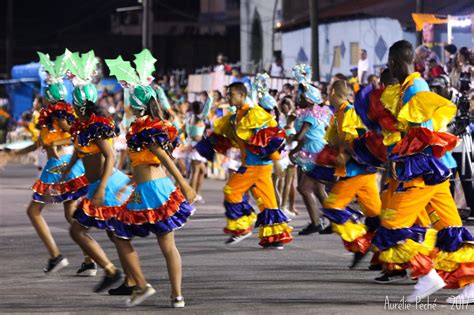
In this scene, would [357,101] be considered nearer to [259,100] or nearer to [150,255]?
[150,255]

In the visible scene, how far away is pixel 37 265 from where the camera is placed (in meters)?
12.7

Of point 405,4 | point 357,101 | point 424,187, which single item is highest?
point 405,4

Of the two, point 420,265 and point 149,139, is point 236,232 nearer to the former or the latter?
point 149,139

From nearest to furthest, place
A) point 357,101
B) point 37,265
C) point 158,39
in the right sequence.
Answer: point 357,101 → point 37,265 → point 158,39

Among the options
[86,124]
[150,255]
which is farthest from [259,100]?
[86,124]

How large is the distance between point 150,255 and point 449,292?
4.11 meters

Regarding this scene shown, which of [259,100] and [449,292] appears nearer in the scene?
[449,292]

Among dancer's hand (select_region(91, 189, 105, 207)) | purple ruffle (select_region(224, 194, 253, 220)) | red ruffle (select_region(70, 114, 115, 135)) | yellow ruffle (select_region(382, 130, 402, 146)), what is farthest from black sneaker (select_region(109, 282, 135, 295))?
purple ruffle (select_region(224, 194, 253, 220))

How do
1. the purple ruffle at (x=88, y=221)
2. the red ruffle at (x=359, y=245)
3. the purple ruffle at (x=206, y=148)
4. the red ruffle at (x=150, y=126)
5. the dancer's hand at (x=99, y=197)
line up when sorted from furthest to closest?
1. the purple ruffle at (x=206, y=148)
2. the red ruffle at (x=359, y=245)
3. the purple ruffle at (x=88, y=221)
4. the dancer's hand at (x=99, y=197)
5. the red ruffle at (x=150, y=126)

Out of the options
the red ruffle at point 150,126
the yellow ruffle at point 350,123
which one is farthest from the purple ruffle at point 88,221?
the yellow ruffle at point 350,123

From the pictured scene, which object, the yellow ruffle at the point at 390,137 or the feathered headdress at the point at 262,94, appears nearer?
the yellow ruffle at the point at 390,137

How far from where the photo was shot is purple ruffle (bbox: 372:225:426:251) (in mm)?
9656

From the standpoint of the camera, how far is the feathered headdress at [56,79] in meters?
12.1

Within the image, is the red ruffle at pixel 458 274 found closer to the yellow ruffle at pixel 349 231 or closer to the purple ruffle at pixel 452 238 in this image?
the purple ruffle at pixel 452 238
